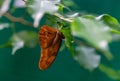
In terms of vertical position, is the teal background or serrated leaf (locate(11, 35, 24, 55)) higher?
serrated leaf (locate(11, 35, 24, 55))

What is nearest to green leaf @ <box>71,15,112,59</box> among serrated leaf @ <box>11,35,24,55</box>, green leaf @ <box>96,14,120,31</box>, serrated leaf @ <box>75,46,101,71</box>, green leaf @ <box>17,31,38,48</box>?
green leaf @ <box>96,14,120,31</box>

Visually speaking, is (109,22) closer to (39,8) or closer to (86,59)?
(39,8)

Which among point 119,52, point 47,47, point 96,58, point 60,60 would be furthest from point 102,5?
point 47,47

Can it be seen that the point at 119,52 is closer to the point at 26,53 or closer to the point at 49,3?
the point at 26,53

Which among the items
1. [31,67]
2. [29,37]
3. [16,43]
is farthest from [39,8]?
[31,67]

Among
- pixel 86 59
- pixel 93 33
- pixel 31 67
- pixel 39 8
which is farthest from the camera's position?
pixel 31 67

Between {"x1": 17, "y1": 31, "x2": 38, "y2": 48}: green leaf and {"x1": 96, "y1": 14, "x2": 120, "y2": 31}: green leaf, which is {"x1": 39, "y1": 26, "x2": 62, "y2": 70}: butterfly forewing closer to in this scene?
{"x1": 96, "y1": 14, "x2": 120, "y2": 31}: green leaf

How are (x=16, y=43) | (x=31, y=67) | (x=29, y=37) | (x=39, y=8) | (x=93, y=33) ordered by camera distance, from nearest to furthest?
(x=93, y=33), (x=39, y=8), (x=16, y=43), (x=29, y=37), (x=31, y=67)

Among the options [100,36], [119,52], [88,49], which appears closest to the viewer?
[100,36]
